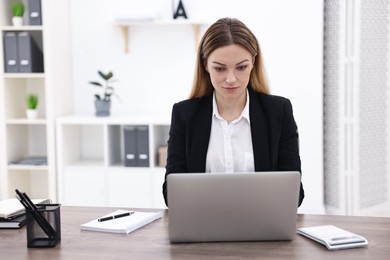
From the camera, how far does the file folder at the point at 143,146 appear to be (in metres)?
4.08

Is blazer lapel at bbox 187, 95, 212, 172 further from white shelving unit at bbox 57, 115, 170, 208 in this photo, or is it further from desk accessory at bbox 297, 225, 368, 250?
white shelving unit at bbox 57, 115, 170, 208

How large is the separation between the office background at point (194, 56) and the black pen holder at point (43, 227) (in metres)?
2.55

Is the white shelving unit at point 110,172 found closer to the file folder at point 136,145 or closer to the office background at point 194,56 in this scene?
the file folder at point 136,145

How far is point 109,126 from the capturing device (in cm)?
419

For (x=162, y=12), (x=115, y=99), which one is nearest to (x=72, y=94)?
(x=115, y=99)

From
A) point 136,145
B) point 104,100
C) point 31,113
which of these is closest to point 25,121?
point 31,113

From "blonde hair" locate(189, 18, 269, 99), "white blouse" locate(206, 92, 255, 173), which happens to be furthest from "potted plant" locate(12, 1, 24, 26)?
"white blouse" locate(206, 92, 255, 173)

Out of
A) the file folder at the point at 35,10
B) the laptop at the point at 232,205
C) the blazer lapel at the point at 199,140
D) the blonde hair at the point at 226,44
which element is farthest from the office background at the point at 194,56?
the laptop at the point at 232,205

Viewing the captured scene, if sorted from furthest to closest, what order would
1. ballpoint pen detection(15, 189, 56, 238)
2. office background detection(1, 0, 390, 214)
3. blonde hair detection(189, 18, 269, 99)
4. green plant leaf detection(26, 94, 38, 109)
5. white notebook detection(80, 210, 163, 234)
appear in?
green plant leaf detection(26, 94, 38, 109)
office background detection(1, 0, 390, 214)
blonde hair detection(189, 18, 269, 99)
white notebook detection(80, 210, 163, 234)
ballpoint pen detection(15, 189, 56, 238)

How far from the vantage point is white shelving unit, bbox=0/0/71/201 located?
4.15 m

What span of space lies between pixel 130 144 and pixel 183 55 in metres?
0.84

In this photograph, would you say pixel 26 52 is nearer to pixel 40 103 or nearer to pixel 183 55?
pixel 40 103

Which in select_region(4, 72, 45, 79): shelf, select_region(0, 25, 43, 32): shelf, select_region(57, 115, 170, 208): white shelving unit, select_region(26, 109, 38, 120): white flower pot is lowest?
select_region(57, 115, 170, 208): white shelving unit

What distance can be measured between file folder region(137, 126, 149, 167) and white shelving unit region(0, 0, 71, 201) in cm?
67
